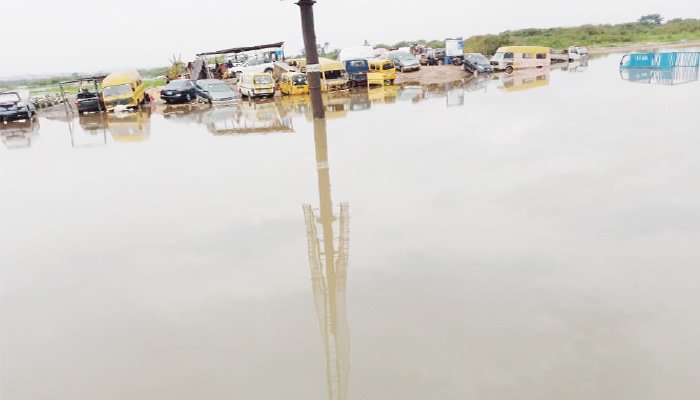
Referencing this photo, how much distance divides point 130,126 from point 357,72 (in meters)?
15.4

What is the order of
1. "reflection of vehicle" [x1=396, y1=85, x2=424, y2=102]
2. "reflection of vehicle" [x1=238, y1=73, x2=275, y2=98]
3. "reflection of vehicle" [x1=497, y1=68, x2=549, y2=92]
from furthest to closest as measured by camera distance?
"reflection of vehicle" [x1=238, y1=73, x2=275, y2=98]
"reflection of vehicle" [x1=497, y1=68, x2=549, y2=92]
"reflection of vehicle" [x1=396, y1=85, x2=424, y2=102]

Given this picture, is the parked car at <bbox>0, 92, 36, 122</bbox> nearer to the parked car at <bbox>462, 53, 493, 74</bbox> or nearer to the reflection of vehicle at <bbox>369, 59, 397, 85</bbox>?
the reflection of vehicle at <bbox>369, 59, 397, 85</bbox>

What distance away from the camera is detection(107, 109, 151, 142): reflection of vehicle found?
17692 mm

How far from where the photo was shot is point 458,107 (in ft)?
64.0

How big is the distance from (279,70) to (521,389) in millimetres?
31655

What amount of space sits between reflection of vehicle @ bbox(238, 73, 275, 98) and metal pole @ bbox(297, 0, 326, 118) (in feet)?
30.1

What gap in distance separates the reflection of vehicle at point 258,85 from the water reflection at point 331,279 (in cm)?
1857

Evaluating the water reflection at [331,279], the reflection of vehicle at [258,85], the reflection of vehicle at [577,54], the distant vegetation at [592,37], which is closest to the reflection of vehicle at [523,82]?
the reflection of vehicle at [577,54]

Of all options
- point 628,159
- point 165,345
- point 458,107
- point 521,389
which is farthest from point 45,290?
point 458,107

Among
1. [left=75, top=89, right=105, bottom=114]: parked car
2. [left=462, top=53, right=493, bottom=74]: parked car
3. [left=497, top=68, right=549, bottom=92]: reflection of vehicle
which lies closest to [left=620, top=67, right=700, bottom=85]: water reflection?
[left=497, top=68, right=549, bottom=92]: reflection of vehicle

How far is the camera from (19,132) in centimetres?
2119

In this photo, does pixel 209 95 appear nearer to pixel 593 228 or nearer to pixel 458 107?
pixel 458 107

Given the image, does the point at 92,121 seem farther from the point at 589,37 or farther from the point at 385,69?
the point at 589,37

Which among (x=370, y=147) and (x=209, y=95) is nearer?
(x=370, y=147)
